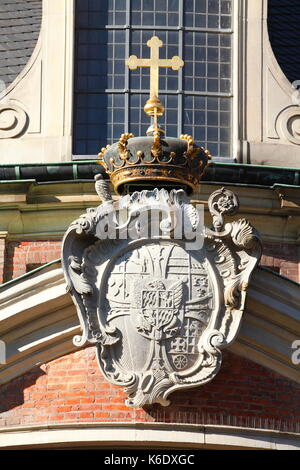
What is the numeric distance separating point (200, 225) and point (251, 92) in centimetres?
477

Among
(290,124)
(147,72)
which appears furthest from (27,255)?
(290,124)

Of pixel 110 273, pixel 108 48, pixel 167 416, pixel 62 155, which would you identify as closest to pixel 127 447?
pixel 167 416

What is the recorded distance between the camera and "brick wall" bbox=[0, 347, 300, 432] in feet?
54.4

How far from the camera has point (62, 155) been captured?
66.9 feet

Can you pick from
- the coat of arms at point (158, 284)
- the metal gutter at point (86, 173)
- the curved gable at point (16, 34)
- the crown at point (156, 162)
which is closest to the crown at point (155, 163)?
the crown at point (156, 162)

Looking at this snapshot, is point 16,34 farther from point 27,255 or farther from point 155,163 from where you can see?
point 155,163

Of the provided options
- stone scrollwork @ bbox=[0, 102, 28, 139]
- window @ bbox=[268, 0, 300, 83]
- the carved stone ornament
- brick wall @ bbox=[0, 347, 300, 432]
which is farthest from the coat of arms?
window @ bbox=[268, 0, 300, 83]

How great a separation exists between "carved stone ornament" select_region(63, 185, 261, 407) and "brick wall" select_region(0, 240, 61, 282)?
2.72m

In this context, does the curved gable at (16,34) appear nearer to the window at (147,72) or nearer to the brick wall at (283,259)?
the window at (147,72)

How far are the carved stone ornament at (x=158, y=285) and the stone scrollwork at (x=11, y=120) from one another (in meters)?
4.08

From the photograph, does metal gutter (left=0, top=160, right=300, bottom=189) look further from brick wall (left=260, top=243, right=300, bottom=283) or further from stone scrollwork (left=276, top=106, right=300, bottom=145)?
stone scrollwork (left=276, top=106, right=300, bottom=145)

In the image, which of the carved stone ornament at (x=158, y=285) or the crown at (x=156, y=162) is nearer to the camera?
the carved stone ornament at (x=158, y=285)

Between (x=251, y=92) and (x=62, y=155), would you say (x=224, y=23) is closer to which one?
(x=251, y=92)

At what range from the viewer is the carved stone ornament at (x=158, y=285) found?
648 inches
